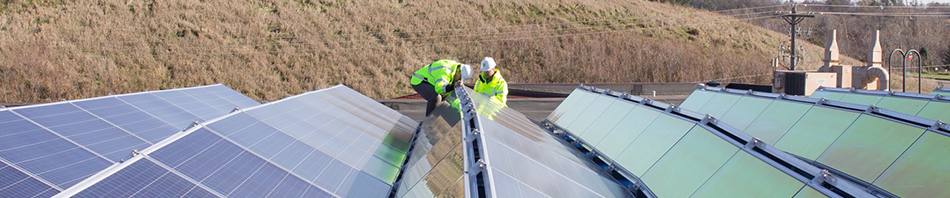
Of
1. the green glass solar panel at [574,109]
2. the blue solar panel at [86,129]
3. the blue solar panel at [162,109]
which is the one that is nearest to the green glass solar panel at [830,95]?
the green glass solar panel at [574,109]

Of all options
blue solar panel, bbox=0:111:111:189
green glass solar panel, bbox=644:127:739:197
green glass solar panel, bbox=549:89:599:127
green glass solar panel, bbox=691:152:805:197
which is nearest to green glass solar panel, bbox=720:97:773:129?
green glass solar panel, bbox=549:89:599:127

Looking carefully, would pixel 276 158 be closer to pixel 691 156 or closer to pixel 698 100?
pixel 691 156

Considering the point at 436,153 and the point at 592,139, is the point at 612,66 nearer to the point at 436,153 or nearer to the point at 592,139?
the point at 592,139

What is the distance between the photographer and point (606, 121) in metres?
9.32

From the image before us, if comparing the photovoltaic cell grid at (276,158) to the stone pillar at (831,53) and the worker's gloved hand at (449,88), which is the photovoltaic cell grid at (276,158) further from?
the stone pillar at (831,53)

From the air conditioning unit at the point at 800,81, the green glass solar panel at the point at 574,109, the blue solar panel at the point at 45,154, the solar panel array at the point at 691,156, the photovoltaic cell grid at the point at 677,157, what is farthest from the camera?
the air conditioning unit at the point at 800,81

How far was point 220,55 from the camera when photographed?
34531 mm

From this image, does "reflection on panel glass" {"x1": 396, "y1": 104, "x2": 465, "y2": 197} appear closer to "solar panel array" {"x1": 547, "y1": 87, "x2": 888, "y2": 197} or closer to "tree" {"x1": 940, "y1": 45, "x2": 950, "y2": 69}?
"solar panel array" {"x1": 547, "y1": 87, "x2": 888, "y2": 197}

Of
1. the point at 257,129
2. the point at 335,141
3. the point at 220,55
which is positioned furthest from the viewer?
the point at 220,55

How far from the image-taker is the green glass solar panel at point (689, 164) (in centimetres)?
527

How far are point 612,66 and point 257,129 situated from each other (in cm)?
3370

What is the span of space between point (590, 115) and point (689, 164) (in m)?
4.68

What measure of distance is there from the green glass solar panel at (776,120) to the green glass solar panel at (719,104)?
4.90 feet

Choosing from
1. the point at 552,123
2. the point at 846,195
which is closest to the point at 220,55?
the point at 552,123
